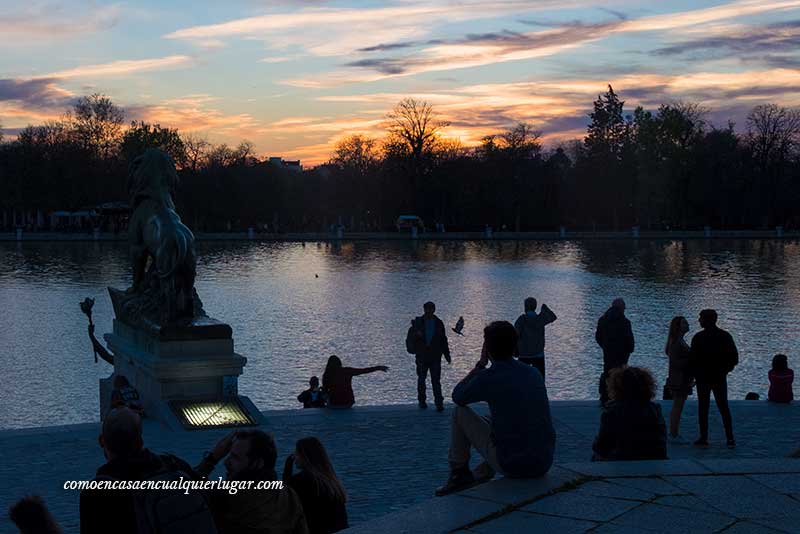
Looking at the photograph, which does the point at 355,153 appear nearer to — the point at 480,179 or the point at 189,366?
the point at 480,179

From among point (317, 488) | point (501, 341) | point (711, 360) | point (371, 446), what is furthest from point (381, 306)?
point (317, 488)

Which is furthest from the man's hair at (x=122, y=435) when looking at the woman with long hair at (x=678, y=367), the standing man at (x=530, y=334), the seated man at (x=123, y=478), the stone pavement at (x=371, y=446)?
the standing man at (x=530, y=334)

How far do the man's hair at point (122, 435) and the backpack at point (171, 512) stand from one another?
22 centimetres

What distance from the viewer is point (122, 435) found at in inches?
183

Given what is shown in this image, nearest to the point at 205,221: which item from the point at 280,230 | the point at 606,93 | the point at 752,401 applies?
the point at 280,230

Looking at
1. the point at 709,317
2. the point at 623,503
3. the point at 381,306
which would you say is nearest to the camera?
the point at 623,503

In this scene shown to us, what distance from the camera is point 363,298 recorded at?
39.6m

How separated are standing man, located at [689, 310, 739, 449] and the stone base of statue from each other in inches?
219

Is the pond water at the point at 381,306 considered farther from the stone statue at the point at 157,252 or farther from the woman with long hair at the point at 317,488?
the woman with long hair at the point at 317,488

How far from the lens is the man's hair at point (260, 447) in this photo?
209 inches

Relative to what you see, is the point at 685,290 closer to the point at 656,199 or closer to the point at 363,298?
the point at 363,298

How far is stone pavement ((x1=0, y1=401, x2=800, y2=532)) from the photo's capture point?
32.8ft

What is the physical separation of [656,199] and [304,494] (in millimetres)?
103678

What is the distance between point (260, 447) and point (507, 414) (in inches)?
86.8
